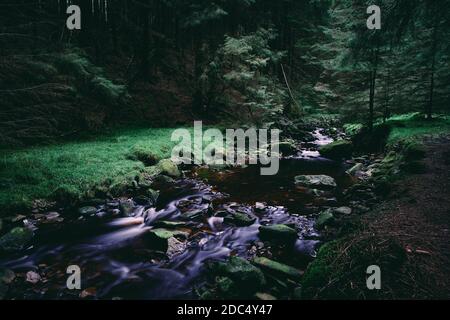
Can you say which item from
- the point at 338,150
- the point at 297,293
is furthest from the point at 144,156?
the point at 338,150

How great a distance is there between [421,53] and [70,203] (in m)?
16.6

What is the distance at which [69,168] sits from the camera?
9.66m

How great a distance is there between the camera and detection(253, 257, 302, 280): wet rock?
512 centimetres

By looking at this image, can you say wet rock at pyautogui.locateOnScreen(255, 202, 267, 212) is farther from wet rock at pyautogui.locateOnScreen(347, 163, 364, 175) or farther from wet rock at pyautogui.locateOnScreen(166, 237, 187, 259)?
wet rock at pyautogui.locateOnScreen(347, 163, 364, 175)

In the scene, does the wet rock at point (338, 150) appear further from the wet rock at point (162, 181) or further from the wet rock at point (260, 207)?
the wet rock at point (162, 181)

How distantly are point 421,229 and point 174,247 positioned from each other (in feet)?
15.0

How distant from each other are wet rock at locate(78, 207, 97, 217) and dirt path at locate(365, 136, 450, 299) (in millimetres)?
6531

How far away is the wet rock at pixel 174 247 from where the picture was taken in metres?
6.18

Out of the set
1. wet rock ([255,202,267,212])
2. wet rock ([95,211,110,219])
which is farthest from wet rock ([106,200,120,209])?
wet rock ([255,202,267,212])

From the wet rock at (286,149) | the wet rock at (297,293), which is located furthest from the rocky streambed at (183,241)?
the wet rock at (286,149)

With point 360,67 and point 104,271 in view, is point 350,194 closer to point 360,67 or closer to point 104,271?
point 104,271

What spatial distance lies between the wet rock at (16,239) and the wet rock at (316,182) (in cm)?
768
